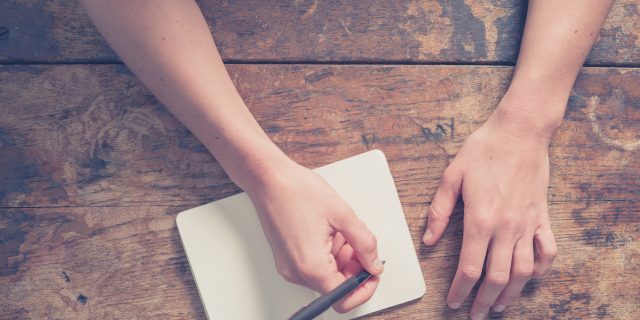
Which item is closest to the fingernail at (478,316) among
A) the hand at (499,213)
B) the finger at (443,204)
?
the hand at (499,213)

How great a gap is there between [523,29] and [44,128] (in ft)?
2.22

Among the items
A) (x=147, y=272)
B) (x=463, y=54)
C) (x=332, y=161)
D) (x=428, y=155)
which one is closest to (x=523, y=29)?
(x=463, y=54)

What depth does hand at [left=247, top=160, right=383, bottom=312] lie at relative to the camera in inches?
25.1

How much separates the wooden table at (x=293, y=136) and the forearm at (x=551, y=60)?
52 millimetres

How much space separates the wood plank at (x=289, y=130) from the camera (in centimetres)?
75

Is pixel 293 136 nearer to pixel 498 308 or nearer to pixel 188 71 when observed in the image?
pixel 188 71

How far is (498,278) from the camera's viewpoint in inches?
27.1

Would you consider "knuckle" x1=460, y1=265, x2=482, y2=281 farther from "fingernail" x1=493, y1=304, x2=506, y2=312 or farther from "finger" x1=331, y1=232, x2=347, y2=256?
"finger" x1=331, y1=232, x2=347, y2=256

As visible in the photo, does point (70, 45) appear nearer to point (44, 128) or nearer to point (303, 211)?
point (44, 128)

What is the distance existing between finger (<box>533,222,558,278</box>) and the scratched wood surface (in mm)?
45

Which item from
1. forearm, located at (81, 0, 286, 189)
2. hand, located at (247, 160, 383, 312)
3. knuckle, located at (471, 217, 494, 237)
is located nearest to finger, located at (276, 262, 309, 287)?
hand, located at (247, 160, 383, 312)

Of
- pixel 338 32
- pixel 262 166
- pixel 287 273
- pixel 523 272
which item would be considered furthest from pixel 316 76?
pixel 523 272

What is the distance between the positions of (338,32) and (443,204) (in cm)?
28

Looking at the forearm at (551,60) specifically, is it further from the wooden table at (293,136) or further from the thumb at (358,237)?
the thumb at (358,237)
